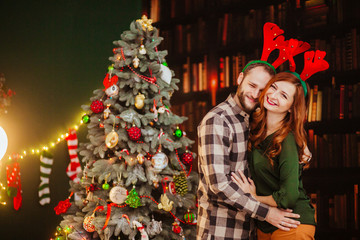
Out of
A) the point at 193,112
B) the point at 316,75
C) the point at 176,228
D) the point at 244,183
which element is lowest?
the point at 176,228

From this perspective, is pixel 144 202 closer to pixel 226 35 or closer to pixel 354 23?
pixel 226 35

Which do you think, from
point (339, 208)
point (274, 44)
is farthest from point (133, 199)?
point (339, 208)

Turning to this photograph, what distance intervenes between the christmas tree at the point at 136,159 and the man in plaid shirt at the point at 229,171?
21.3 inches

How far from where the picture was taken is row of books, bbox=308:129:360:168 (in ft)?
8.41

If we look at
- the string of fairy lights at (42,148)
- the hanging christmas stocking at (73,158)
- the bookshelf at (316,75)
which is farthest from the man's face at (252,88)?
the hanging christmas stocking at (73,158)

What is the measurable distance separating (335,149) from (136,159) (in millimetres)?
1549

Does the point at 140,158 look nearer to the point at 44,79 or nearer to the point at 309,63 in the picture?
the point at 309,63

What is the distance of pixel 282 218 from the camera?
4.57 ft

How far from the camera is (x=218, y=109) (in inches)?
61.6

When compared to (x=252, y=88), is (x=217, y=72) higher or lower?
higher

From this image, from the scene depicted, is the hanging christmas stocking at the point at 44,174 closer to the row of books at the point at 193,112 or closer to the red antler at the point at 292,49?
the row of books at the point at 193,112

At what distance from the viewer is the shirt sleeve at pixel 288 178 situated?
1370mm

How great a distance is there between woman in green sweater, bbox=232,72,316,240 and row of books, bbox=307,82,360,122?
1134mm

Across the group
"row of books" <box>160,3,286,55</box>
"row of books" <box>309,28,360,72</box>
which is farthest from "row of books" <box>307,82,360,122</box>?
"row of books" <box>160,3,286,55</box>
